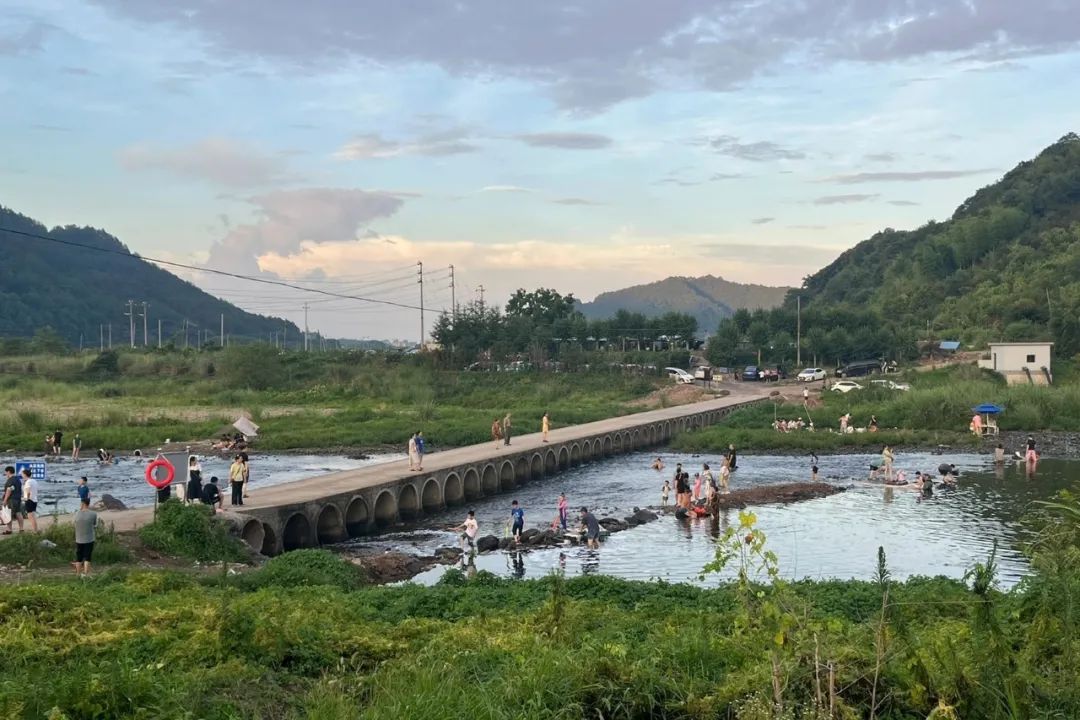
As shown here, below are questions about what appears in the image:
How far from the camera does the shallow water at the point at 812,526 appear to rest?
80.5 feet

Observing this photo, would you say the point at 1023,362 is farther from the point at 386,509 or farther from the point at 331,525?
the point at 331,525

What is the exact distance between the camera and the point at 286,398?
263 feet

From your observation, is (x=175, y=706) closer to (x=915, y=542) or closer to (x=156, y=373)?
(x=915, y=542)

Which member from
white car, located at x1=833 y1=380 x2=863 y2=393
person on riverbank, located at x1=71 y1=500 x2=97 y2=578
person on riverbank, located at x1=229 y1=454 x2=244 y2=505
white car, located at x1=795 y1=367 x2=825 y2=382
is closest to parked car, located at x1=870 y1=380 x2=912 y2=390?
white car, located at x1=833 y1=380 x2=863 y2=393

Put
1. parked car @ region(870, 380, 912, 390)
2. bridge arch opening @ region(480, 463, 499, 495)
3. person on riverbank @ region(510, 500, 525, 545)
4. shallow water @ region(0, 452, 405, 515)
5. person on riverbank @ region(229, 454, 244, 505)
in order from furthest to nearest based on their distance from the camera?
parked car @ region(870, 380, 912, 390) < bridge arch opening @ region(480, 463, 499, 495) < shallow water @ region(0, 452, 405, 515) < person on riverbank @ region(510, 500, 525, 545) < person on riverbank @ region(229, 454, 244, 505)

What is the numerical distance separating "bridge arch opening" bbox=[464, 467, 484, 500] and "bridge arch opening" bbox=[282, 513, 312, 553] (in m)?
10.7

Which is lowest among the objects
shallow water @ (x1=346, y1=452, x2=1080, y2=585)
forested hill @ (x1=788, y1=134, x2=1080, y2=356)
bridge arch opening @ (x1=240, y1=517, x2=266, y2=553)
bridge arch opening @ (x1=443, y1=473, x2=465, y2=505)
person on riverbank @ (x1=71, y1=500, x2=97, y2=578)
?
shallow water @ (x1=346, y1=452, x2=1080, y2=585)

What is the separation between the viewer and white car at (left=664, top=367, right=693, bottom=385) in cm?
8425

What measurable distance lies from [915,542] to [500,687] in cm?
2129

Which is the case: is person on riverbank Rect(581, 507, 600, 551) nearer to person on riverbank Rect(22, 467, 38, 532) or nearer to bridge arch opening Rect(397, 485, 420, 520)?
bridge arch opening Rect(397, 485, 420, 520)

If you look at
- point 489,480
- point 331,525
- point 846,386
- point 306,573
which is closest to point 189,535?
point 306,573

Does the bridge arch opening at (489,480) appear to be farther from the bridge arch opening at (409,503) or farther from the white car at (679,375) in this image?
the white car at (679,375)

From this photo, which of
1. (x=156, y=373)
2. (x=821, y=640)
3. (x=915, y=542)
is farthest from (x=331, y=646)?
(x=156, y=373)

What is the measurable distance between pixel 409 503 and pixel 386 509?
1.48 meters
